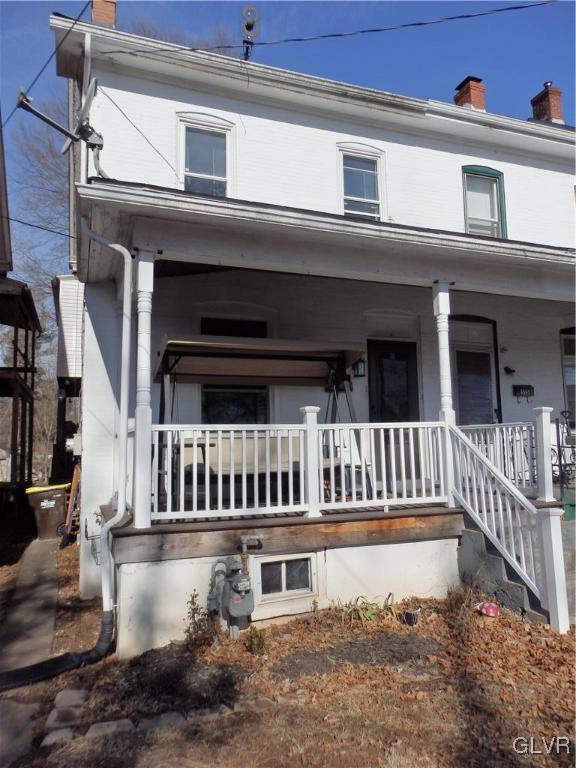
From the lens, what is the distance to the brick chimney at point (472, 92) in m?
8.74

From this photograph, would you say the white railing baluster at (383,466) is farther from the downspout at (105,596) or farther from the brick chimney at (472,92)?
the brick chimney at (472,92)

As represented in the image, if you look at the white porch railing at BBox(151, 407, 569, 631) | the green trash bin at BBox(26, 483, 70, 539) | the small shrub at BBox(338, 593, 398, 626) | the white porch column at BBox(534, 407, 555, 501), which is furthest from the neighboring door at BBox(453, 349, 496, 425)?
the green trash bin at BBox(26, 483, 70, 539)

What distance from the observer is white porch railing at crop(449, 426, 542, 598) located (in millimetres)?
4317

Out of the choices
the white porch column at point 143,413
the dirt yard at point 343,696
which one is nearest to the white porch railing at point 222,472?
the white porch column at point 143,413

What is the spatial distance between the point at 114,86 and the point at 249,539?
549 cm

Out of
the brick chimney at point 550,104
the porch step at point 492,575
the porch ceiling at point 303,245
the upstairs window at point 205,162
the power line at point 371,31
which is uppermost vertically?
the brick chimney at point 550,104

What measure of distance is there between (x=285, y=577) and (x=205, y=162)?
199 inches

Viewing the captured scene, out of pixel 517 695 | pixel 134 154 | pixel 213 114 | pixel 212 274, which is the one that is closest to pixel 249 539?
pixel 517 695

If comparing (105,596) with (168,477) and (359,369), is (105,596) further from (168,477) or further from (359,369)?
(359,369)

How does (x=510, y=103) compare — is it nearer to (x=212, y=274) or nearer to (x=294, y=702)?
(x=212, y=274)

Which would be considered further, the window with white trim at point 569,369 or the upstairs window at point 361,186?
the window with white trim at point 569,369

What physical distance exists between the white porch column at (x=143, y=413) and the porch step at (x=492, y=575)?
2.96 m

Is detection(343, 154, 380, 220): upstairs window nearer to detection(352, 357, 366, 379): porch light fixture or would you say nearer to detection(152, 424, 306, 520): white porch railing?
detection(352, 357, 366, 379): porch light fixture

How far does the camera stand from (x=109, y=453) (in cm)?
614
